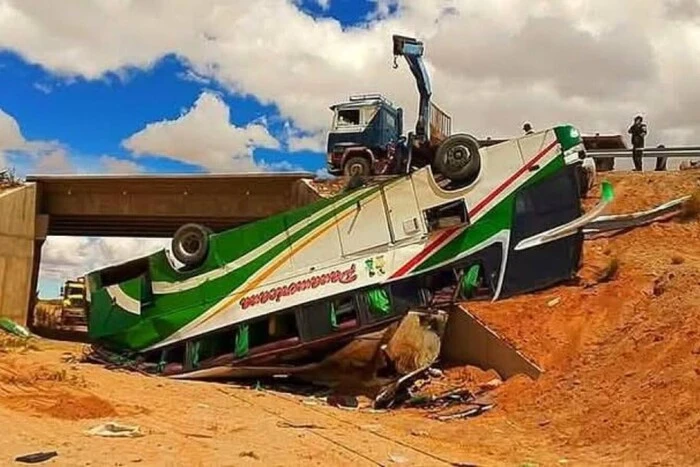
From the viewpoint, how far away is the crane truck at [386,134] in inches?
808

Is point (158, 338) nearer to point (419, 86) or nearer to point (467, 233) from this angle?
point (467, 233)

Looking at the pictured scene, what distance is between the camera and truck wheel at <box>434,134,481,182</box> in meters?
14.4

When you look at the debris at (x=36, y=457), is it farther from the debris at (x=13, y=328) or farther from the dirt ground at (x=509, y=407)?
the debris at (x=13, y=328)

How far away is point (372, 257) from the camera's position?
1420 centimetres

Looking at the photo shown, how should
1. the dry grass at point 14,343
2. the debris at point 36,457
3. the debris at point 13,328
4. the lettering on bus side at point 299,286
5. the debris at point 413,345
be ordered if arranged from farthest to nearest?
the debris at point 13,328
the dry grass at point 14,343
the lettering on bus side at point 299,286
the debris at point 413,345
the debris at point 36,457

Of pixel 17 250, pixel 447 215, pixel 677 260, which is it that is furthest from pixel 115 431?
pixel 17 250

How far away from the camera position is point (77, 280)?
3238 cm

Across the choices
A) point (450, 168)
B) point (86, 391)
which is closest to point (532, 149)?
point (450, 168)

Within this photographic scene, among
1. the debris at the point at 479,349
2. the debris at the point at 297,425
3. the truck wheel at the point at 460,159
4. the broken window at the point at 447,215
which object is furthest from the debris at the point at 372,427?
the truck wheel at the point at 460,159

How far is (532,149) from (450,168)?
153 cm

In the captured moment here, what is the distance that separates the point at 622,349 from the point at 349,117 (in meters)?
14.7

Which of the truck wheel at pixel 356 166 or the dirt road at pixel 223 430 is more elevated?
the truck wheel at pixel 356 166

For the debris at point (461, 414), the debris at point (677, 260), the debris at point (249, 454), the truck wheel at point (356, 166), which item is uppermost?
the truck wheel at point (356, 166)

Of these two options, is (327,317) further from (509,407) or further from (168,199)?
(168,199)
